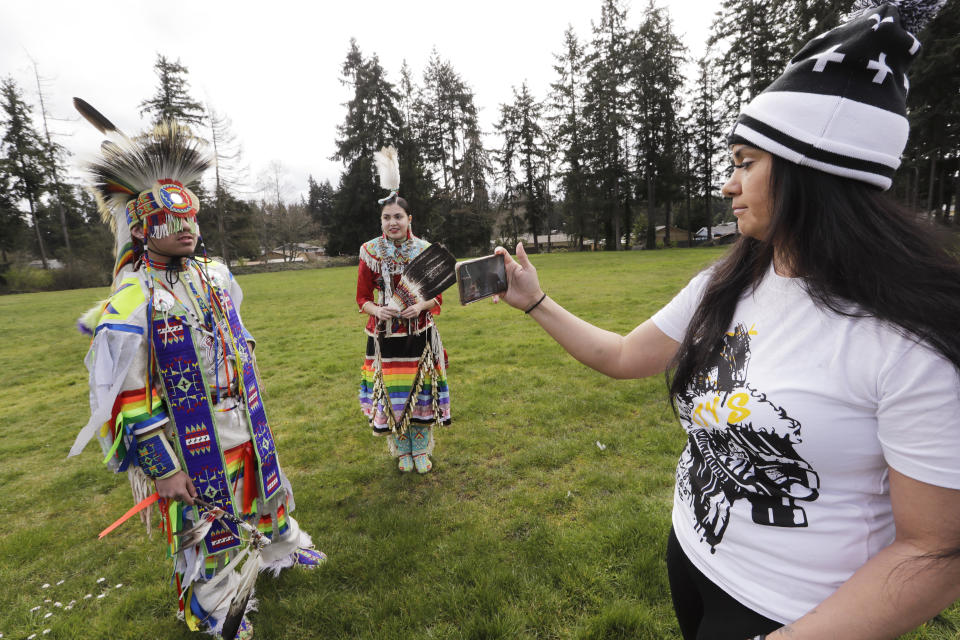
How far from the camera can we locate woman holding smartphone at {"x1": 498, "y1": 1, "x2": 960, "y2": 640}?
34.4 inches

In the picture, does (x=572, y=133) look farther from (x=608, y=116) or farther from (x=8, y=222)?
(x=8, y=222)

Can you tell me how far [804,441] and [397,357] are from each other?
10.8 ft

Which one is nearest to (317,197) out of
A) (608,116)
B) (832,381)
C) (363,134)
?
(363,134)

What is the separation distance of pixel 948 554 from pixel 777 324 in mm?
541

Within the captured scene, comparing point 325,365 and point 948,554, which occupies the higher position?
point 948,554

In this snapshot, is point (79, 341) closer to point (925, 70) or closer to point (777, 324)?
point (777, 324)

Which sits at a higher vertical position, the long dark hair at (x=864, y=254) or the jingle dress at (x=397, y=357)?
the long dark hair at (x=864, y=254)

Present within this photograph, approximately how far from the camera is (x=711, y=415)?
3.93ft

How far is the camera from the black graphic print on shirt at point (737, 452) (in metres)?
1.04

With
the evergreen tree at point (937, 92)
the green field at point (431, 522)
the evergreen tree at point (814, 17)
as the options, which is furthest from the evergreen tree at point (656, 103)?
the green field at point (431, 522)

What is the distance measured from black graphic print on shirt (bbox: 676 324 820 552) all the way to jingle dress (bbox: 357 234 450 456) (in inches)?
111

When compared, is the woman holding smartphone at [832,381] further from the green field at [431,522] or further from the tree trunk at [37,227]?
the tree trunk at [37,227]

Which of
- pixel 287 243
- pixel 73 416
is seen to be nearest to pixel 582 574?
pixel 73 416

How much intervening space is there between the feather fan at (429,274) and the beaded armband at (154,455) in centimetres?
185
